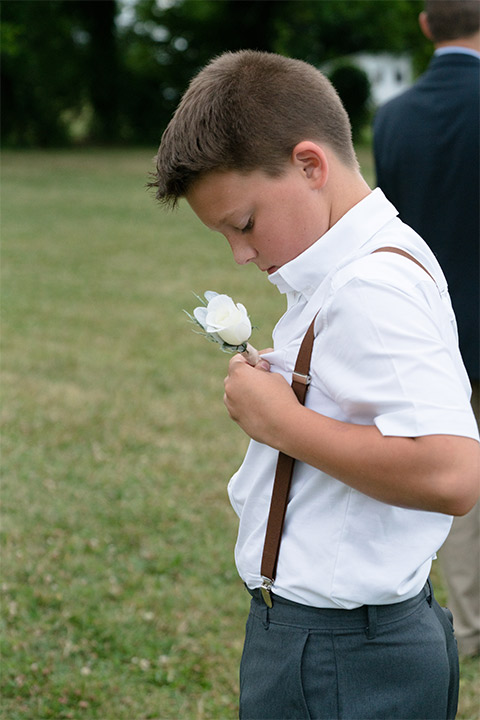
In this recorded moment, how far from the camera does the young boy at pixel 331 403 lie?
1.30 meters

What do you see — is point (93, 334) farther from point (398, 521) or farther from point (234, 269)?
point (398, 521)

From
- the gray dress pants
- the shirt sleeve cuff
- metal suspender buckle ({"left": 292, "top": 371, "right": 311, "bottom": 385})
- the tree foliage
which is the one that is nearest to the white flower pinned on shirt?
metal suspender buckle ({"left": 292, "top": 371, "right": 311, "bottom": 385})

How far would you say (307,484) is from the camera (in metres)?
1.52

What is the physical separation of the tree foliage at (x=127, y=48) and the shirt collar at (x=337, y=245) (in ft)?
91.9

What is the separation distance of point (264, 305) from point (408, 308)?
740cm

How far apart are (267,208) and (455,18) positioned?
196cm

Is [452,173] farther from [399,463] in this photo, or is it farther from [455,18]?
[399,463]

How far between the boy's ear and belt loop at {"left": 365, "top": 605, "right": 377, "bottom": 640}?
777 millimetres

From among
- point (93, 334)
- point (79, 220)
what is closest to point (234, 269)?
point (93, 334)

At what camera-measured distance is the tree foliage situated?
2827 cm

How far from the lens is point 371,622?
1.53m

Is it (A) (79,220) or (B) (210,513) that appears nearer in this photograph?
(B) (210,513)

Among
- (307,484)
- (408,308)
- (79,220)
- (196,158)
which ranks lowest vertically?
(79,220)

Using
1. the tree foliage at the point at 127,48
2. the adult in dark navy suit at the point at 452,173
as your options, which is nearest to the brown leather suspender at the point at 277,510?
the adult in dark navy suit at the point at 452,173
